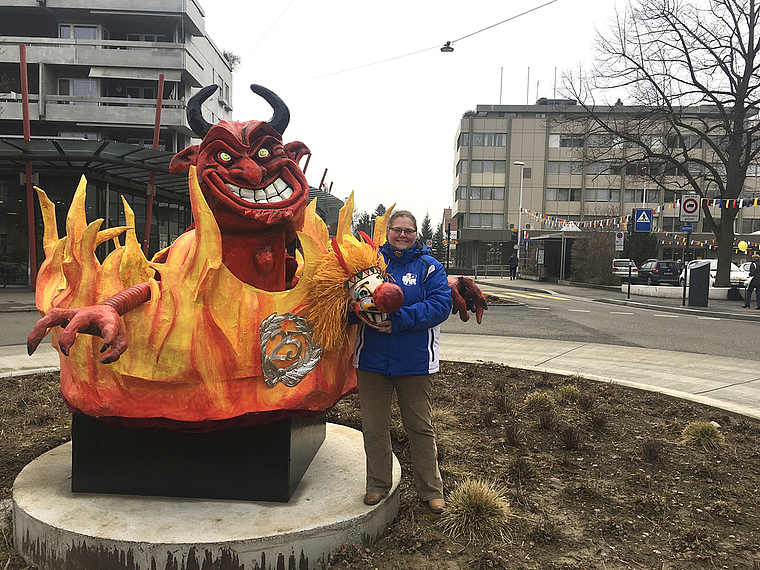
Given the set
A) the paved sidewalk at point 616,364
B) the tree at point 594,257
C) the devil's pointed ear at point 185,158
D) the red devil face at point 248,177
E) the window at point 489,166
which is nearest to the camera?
the red devil face at point 248,177

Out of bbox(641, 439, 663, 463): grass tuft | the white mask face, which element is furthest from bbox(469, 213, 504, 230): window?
the white mask face

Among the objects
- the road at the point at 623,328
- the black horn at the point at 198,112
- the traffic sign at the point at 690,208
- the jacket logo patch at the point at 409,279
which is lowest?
the road at the point at 623,328

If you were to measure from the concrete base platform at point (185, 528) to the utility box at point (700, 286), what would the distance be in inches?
733

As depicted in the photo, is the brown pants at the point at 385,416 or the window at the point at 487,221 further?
the window at the point at 487,221

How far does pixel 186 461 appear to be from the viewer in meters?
3.27

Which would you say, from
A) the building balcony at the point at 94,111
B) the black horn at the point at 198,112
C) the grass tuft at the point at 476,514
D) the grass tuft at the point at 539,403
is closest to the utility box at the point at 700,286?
the grass tuft at the point at 539,403

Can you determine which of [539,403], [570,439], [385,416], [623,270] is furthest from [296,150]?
[623,270]

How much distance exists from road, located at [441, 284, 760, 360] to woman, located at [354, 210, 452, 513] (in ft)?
28.1

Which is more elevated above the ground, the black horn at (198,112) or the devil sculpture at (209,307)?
the black horn at (198,112)

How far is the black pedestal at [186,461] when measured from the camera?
3244mm

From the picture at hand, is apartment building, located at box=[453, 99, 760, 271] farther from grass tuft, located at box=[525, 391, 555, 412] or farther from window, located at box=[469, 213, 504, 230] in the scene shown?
grass tuft, located at box=[525, 391, 555, 412]

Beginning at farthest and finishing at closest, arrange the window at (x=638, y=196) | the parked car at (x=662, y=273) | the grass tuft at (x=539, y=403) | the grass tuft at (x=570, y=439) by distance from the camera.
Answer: the window at (x=638, y=196) < the parked car at (x=662, y=273) < the grass tuft at (x=539, y=403) < the grass tuft at (x=570, y=439)

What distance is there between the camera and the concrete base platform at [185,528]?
2736 millimetres

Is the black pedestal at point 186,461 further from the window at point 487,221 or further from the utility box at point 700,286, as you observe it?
the window at point 487,221
